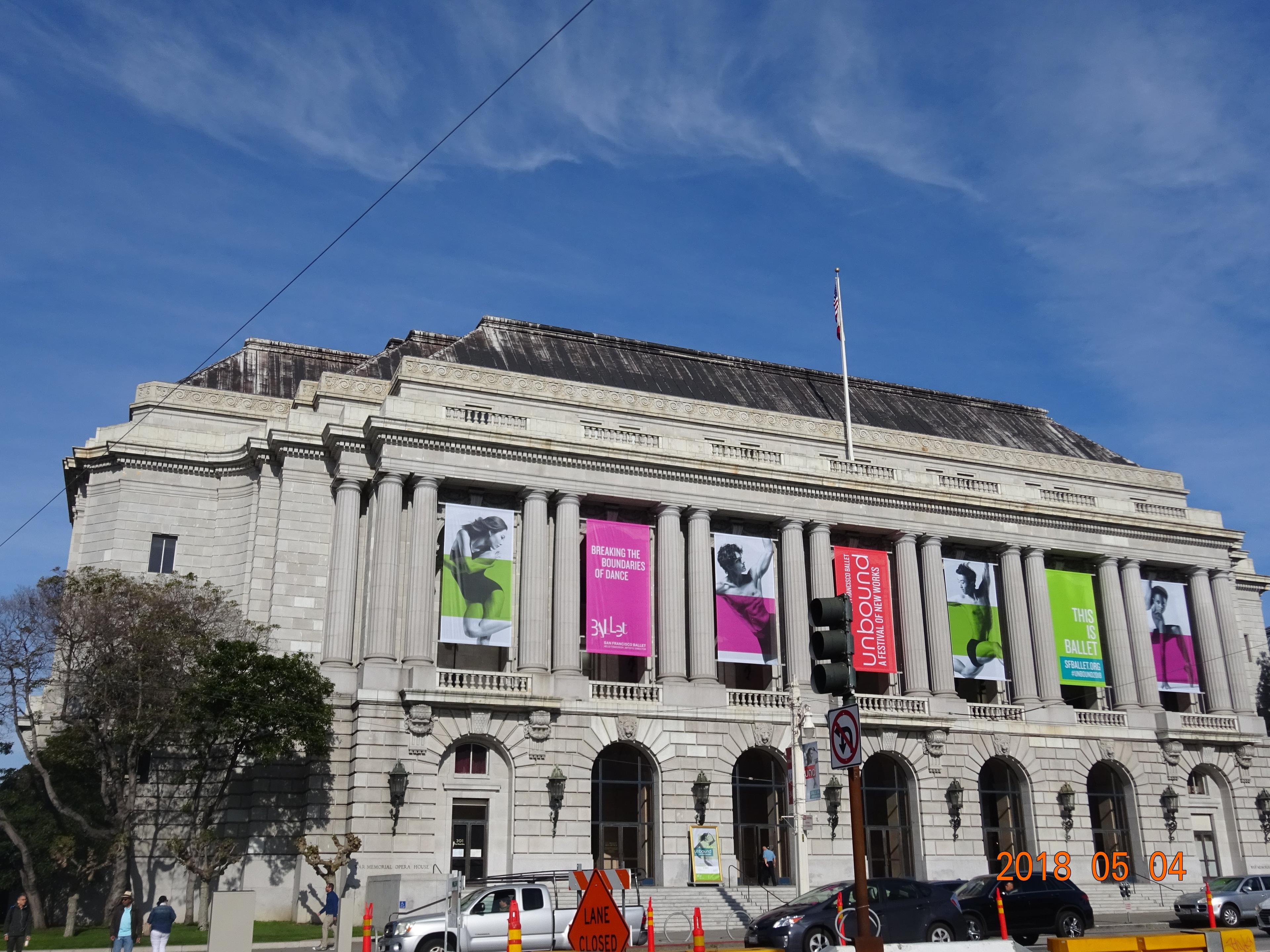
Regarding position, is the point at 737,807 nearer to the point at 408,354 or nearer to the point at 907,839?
the point at 907,839

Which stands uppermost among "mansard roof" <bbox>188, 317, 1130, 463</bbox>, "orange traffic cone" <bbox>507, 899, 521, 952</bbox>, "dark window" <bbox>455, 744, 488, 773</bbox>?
"mansard roof" <bbox>188, 317, 1130, 463</bbox>

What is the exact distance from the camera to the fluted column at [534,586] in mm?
44438

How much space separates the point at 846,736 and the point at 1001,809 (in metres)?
39.9

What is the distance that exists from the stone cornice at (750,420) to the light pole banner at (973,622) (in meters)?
8.62

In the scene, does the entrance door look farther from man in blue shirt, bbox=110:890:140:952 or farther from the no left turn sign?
the no left turn sign

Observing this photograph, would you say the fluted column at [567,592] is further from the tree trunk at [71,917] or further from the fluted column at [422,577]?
the tree trunk at [71,917]

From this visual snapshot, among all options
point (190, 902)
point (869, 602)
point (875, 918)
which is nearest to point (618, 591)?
point (869, 602)

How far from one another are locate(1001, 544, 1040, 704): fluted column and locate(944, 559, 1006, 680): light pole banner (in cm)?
53

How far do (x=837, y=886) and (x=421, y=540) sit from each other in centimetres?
2113

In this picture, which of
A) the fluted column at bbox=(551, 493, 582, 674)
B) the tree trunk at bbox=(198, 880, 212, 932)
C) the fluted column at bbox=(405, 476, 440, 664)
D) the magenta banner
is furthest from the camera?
the magenta banner

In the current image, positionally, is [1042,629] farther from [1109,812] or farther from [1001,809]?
[1109,812]

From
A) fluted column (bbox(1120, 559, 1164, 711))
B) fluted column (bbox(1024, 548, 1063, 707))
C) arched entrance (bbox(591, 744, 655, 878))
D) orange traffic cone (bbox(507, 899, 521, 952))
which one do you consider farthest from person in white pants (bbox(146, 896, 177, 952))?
fluted column (bbox(1120, 559, 1164, 711))

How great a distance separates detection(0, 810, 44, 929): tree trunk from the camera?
38.1m

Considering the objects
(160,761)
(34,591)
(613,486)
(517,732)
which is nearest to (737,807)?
(517,732)
